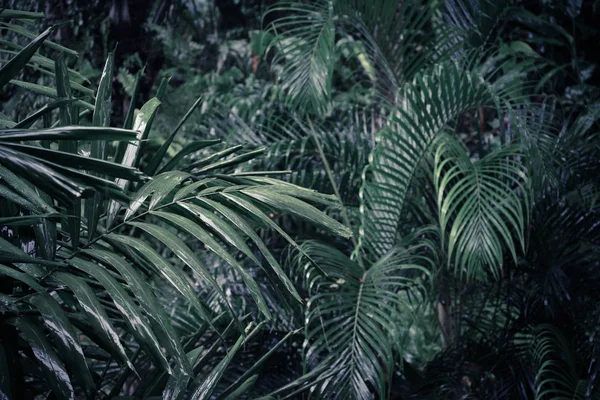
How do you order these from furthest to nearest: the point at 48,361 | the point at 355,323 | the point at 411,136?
the point at 411,136, the point at 355,323, the point at 48,361

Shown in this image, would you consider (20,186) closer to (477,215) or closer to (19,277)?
(19,277)

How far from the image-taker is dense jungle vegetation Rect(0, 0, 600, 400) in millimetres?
806

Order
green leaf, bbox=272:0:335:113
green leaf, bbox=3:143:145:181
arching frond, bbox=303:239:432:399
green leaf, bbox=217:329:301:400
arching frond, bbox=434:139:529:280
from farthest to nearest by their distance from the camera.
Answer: green leaf, bbox=272:0:335:113 < arching frond, bbox=434:139:529:280 < arching frond, bbox=303:239:432:399 < green leaf, bbox=217:329:301:400 < green leaf, bbox=3:143:145:181

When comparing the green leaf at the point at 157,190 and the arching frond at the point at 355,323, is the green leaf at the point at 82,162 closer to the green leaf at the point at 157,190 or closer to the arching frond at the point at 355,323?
the green leaf at the point at 157,190

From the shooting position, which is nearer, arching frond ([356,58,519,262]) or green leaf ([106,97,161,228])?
green leaf ([106,97,161,228])

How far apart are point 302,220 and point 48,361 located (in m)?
0.40

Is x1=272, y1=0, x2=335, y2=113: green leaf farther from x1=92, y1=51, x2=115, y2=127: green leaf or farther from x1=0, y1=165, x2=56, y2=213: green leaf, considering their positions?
x1=0, y1=165, x2=56, y2=213: green leaf

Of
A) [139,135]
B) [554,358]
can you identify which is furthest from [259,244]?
[554,358]

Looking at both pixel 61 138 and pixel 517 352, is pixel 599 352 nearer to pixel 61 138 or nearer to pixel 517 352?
pixel 517 352

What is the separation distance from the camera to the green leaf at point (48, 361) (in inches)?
29.4

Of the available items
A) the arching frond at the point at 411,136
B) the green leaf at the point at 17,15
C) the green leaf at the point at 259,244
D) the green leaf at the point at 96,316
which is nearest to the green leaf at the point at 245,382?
the green leaf at the point at 259,244

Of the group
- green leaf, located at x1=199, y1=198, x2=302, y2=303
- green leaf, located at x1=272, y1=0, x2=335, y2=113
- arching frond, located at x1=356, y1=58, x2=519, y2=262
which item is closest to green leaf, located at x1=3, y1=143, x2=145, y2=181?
green leaf, located at x1=199, y1=198, x2=302, y2=303

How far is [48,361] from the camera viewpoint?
765 millimetres

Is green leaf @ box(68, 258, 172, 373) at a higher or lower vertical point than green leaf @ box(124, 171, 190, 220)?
lower
